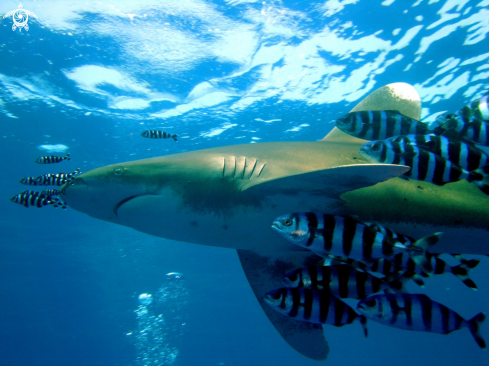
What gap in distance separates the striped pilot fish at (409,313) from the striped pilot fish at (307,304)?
8.9 inches

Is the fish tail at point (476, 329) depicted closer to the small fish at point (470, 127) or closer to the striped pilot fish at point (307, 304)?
the striped pilot fish at point (307, 304)

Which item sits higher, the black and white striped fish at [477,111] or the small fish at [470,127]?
the black and white striped fish at [477,111]

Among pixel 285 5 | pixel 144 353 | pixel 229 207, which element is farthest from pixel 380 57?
pixel 144 353

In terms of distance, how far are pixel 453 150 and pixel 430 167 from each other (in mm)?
379

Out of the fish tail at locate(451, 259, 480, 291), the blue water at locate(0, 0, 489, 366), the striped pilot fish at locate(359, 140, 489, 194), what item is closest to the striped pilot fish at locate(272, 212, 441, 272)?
the striped pilot fish at locate(359, 140, 489, 194)

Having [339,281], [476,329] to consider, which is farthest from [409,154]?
[476,329]

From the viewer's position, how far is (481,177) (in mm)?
2252

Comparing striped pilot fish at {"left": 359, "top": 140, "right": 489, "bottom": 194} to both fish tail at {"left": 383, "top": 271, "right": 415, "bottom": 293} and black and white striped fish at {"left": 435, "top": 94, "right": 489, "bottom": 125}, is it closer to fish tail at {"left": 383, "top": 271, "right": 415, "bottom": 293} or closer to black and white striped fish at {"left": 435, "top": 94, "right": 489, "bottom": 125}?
black and white striped fish at {"left": 435, "top": 94, "right": 489, "bottom": 125}

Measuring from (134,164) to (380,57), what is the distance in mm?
12138

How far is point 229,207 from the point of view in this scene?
2617 millimetres

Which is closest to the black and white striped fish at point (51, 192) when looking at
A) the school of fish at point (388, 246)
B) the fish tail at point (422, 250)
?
the school of fish at point (388, 246)

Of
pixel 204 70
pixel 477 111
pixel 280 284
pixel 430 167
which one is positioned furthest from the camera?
pixel 204 70

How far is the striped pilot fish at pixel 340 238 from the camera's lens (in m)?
2.05

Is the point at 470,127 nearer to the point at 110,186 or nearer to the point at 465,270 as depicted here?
the point at 465,270
